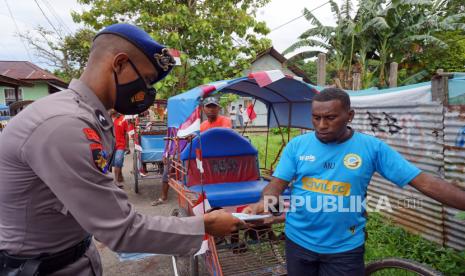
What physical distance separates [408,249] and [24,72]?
102ft

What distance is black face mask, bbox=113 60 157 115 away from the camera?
1543mm

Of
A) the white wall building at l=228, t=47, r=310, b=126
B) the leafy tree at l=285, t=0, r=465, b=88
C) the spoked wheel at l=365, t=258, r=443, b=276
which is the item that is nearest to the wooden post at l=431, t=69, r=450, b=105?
the spoked wheel at l=365, t=258, r=443, b=276

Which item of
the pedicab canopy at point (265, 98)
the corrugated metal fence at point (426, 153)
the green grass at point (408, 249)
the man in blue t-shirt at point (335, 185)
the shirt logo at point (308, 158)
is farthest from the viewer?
the corrugated metal fence at point (426, 153)

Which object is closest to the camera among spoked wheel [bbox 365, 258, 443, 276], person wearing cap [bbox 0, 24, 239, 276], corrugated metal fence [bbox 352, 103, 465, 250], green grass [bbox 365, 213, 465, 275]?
person wearing cap [bbox 0, 24, 239, 276]

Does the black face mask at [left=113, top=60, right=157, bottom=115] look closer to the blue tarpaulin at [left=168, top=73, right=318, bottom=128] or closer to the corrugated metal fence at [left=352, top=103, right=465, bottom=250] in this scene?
the blue tarpaulin at [left=168, top=73, right=318, bottom=128]

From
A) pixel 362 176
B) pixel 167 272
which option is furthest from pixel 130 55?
pixel 167 272

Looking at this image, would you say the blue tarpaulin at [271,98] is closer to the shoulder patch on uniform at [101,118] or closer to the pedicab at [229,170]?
the pedicab at [229,170]

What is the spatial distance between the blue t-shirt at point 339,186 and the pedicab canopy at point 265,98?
1944mm

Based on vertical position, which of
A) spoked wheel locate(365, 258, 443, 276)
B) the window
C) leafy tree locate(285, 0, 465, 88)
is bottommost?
spoked wheel locate(365, 258, 443, 276)

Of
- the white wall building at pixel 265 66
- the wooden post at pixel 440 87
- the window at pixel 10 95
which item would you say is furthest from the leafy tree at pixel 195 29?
the window at pixel 10 95

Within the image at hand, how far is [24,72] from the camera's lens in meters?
27.9

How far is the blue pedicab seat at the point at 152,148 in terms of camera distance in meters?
8.27

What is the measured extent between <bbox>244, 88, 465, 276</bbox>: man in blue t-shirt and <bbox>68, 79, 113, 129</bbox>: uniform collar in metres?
1.32

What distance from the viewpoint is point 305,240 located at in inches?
87.4
